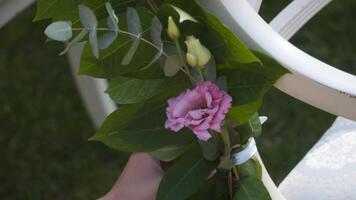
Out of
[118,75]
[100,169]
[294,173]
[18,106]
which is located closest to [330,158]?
[294,173]

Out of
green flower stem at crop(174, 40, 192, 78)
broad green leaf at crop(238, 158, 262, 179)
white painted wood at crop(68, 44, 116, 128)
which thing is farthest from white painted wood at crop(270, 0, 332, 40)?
white painted wood at crop(68, 44, 116, 128)

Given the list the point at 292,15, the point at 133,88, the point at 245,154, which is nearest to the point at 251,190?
the point at 245,154

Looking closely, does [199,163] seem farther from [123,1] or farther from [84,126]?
[84,126]

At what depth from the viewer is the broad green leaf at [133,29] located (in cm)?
56

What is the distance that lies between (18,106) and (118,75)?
4.58 feet

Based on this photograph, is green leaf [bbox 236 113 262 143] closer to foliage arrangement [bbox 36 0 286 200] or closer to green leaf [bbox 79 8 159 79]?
foliage arrangement [bbox 36 0 286 200]

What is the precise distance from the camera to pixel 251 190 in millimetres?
665

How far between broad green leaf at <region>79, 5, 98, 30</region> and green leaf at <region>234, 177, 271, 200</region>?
0.21 m

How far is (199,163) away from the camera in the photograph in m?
0.67

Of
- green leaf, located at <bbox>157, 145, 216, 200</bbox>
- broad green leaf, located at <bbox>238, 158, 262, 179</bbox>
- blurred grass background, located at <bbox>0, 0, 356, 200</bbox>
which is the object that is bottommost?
blurred grass background, located at <bbox>0, 0, 356, 200</bbox>

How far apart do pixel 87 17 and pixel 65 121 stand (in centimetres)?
140

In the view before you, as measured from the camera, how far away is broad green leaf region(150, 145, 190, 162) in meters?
0.67

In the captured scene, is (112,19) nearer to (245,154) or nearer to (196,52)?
(196,52)

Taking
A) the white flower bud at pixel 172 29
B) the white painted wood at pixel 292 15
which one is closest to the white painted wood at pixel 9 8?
the white painted wood at pixel 292 15
